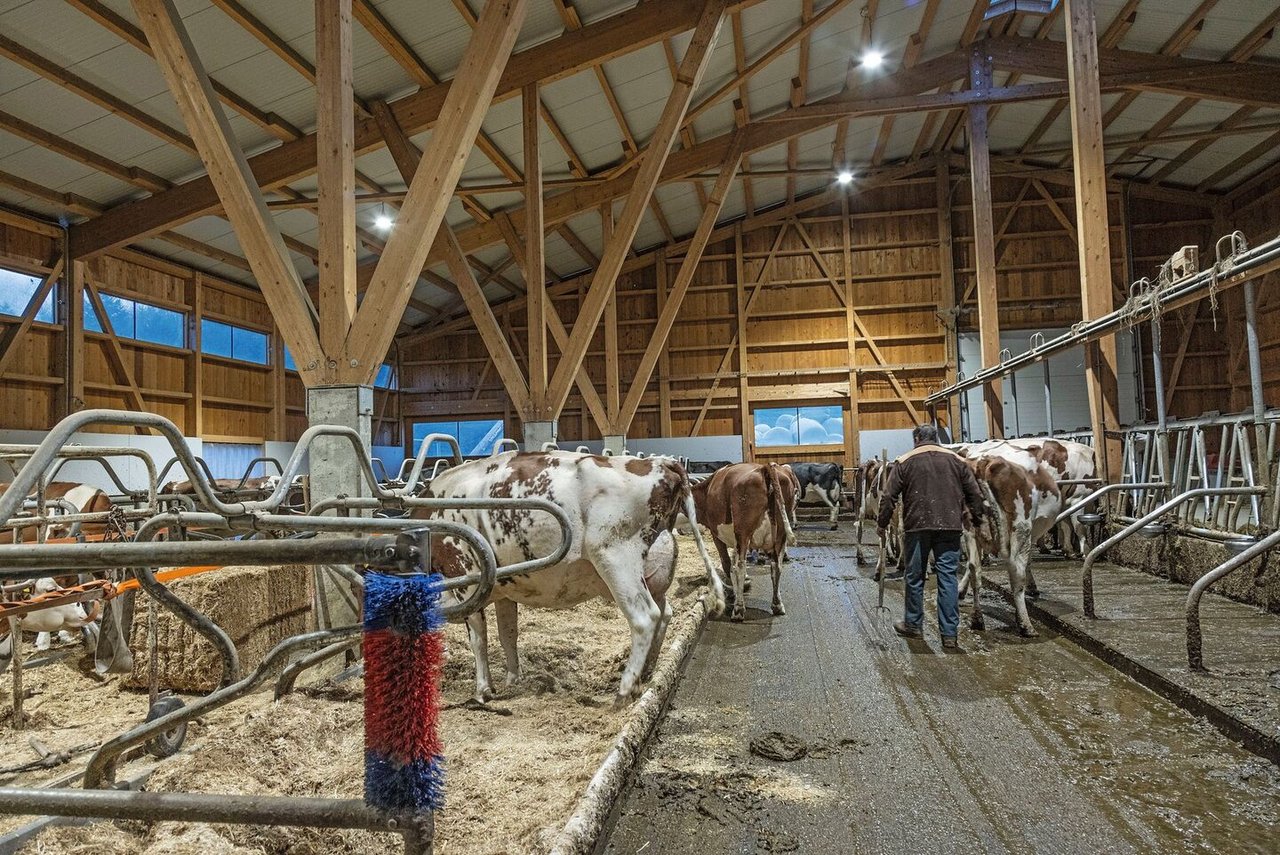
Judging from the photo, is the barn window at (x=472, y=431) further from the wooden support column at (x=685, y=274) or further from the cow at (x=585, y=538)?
the cow at (x=585, y=538)

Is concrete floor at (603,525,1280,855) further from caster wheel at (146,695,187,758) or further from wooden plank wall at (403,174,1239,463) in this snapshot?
wooden plank wall at (403,174,1239,463)

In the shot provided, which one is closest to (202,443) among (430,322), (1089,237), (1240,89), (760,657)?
(430,322)

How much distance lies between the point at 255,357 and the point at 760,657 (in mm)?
15148

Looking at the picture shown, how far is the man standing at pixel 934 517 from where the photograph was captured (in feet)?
16.8

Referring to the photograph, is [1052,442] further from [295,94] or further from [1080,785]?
[295,94]

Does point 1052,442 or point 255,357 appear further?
point 255,357

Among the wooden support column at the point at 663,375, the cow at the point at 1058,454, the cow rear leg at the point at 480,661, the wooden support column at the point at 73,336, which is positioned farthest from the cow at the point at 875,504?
the wooden support column at the point at 73,336

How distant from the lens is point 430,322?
2116cm

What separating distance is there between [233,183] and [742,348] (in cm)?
1617

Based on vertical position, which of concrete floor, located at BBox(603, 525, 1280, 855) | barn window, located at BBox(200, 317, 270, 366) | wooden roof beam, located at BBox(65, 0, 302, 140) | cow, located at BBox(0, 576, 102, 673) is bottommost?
concrete floor, located at BBox(603, 525, 1280, 855)

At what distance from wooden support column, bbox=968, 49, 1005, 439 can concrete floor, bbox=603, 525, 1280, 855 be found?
6.47 meters

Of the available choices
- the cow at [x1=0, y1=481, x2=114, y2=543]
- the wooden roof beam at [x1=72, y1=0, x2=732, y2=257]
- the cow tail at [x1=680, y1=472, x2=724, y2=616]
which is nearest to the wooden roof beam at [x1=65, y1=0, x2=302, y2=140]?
the wooden roof beam at [x1=72, y1=0, x2=732, y2=257]

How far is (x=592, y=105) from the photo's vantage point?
432 inches

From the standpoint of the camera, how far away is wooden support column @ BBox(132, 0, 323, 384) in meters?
4.66
